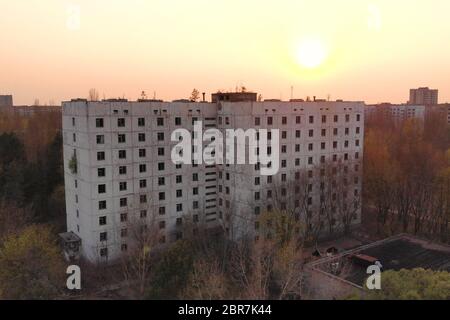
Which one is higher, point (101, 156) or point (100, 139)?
point (100, 139)

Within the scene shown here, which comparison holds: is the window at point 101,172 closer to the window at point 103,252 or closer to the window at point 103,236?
the window at point 103,236

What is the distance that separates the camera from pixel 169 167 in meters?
30.5

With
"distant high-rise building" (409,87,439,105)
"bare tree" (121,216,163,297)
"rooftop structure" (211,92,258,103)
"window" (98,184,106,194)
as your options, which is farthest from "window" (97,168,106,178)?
"distant high-rise building" (409,87,439,105)

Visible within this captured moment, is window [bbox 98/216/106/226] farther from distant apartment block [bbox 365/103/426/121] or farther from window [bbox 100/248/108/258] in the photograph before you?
distant apartment block [bbox 365/103/426/121]

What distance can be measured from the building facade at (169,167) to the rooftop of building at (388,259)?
649 cm

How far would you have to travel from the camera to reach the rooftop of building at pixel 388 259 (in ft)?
79.0

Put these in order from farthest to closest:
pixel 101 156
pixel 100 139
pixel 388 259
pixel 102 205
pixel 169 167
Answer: pixel 169 167 < pixel 102 205 < pixel 101 156 < pixel 100 139 < pixel 388 259

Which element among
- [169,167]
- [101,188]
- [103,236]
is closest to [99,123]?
[101,188]

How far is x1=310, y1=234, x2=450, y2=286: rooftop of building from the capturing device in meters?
24.1

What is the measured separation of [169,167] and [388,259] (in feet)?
54.4

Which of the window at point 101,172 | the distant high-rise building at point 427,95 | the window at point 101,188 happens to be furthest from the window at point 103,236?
the distant high-rise building at point 427,95

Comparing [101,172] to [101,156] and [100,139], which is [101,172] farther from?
[100,139]

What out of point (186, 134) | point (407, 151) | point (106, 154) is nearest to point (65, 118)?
point (106, 154)

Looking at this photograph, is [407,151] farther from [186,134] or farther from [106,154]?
[106,154]
